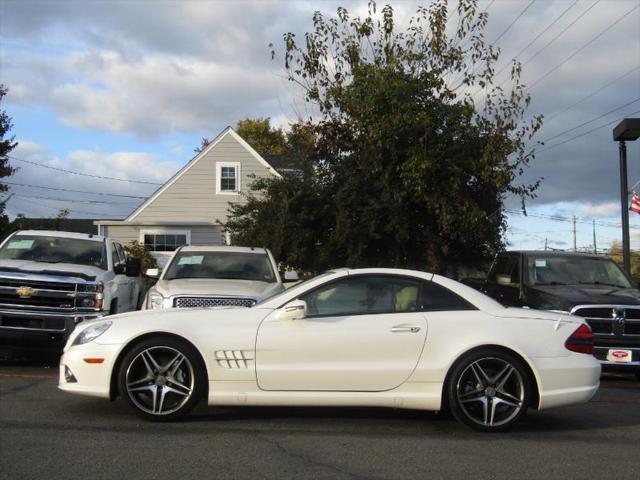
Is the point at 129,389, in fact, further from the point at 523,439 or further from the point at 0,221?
the point at 0,221

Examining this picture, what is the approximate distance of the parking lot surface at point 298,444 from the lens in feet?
16.5

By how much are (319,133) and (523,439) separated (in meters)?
11.2

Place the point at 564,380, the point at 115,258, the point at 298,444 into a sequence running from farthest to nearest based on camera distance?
the point at 115,258 < the point at 564,380 < the point at 298,444

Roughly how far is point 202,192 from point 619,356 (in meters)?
20.8

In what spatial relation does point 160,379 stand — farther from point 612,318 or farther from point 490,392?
point 612,318

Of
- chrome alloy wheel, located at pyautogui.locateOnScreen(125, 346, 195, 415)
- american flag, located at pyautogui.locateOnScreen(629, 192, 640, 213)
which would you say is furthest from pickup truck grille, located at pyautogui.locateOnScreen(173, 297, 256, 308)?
american flag, located at pyautogui.locateOnScreen(629, 192, 640, 213)

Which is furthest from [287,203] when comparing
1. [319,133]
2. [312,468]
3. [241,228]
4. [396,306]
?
[312,468]

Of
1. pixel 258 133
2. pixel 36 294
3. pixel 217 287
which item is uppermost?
pixel 258 133

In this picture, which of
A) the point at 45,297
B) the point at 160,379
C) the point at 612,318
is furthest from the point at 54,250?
the point at 612,318

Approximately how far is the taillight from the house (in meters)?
21.1

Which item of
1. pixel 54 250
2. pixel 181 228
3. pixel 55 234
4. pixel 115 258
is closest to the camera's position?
pixel 54 250

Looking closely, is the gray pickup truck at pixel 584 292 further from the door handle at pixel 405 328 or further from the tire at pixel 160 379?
the tire at pixel 160 379

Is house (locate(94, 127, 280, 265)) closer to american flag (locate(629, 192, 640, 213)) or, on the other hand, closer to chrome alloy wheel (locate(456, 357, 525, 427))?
american flag (locate(629, 192, 640, 213))

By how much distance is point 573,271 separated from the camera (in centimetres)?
1114
